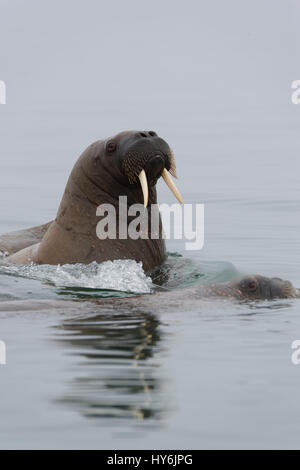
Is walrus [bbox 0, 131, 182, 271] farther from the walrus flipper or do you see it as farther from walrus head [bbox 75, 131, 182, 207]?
the walrus flipper

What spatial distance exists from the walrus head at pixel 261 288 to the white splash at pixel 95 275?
1.30 m

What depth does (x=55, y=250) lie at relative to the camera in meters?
12.2

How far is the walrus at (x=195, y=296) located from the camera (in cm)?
1003

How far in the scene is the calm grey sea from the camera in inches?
272

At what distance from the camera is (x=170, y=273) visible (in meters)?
12.4

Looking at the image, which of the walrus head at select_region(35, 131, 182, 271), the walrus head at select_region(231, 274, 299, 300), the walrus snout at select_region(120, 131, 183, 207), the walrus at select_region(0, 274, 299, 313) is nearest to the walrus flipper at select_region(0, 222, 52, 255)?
the walrus head at select_region(35, 131, 182, 271)

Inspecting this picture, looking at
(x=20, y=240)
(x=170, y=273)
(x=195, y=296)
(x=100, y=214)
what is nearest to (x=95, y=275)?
(x=100, y=214)

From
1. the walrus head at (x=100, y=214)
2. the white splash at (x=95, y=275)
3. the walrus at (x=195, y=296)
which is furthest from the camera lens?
the walrus head at (x=100, y=214)

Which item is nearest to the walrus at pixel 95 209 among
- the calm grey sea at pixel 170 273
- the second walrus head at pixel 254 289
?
Answer: the calm grey sea at pixel 170 273

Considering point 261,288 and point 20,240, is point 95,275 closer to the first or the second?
point 261,288

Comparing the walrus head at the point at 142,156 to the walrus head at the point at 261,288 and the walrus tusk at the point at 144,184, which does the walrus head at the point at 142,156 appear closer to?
the walrus tusk at the point at 144,184

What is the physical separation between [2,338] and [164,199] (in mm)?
12145

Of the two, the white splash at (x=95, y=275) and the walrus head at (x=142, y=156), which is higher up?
the walrus head at (x=142, y=156)

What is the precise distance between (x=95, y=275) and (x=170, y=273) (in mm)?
958
